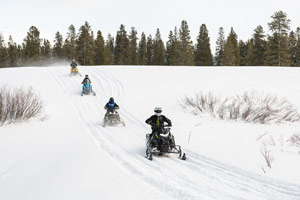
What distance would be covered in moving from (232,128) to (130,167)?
19.0 ft

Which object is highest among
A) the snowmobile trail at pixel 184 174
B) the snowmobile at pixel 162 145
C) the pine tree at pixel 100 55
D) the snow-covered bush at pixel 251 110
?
the pine tree at pixel 100 55

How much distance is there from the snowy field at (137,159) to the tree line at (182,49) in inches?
963

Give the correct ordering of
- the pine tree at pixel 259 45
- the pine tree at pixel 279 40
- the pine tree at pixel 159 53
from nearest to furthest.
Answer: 1. the pine tree at pixel 279 40
2. the pine tree at pixel 259 45
3. the pine tree at pixel 159 53

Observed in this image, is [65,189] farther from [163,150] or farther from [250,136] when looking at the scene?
[250,136]

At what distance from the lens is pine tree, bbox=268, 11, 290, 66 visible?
109ft

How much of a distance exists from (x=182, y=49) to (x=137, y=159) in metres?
41.4

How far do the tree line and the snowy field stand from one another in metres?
24.5

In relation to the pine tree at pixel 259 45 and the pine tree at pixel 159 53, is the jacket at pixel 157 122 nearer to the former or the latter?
the pine tree at pixel 259 45

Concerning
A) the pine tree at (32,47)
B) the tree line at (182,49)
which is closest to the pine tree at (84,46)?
the tree line at (182,49)

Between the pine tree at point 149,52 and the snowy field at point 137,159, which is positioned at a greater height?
the pine tree at point 149,52

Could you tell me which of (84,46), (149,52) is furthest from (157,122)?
(149,52)

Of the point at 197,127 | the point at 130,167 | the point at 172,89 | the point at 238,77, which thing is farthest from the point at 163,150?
the point at 238,77

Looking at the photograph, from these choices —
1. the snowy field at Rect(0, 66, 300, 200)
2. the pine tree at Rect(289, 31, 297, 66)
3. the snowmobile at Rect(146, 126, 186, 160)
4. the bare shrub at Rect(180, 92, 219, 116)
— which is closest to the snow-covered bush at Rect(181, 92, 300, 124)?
the bare shrub at Rect(180, 92, 219, 116)

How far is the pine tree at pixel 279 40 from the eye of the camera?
3334cm
